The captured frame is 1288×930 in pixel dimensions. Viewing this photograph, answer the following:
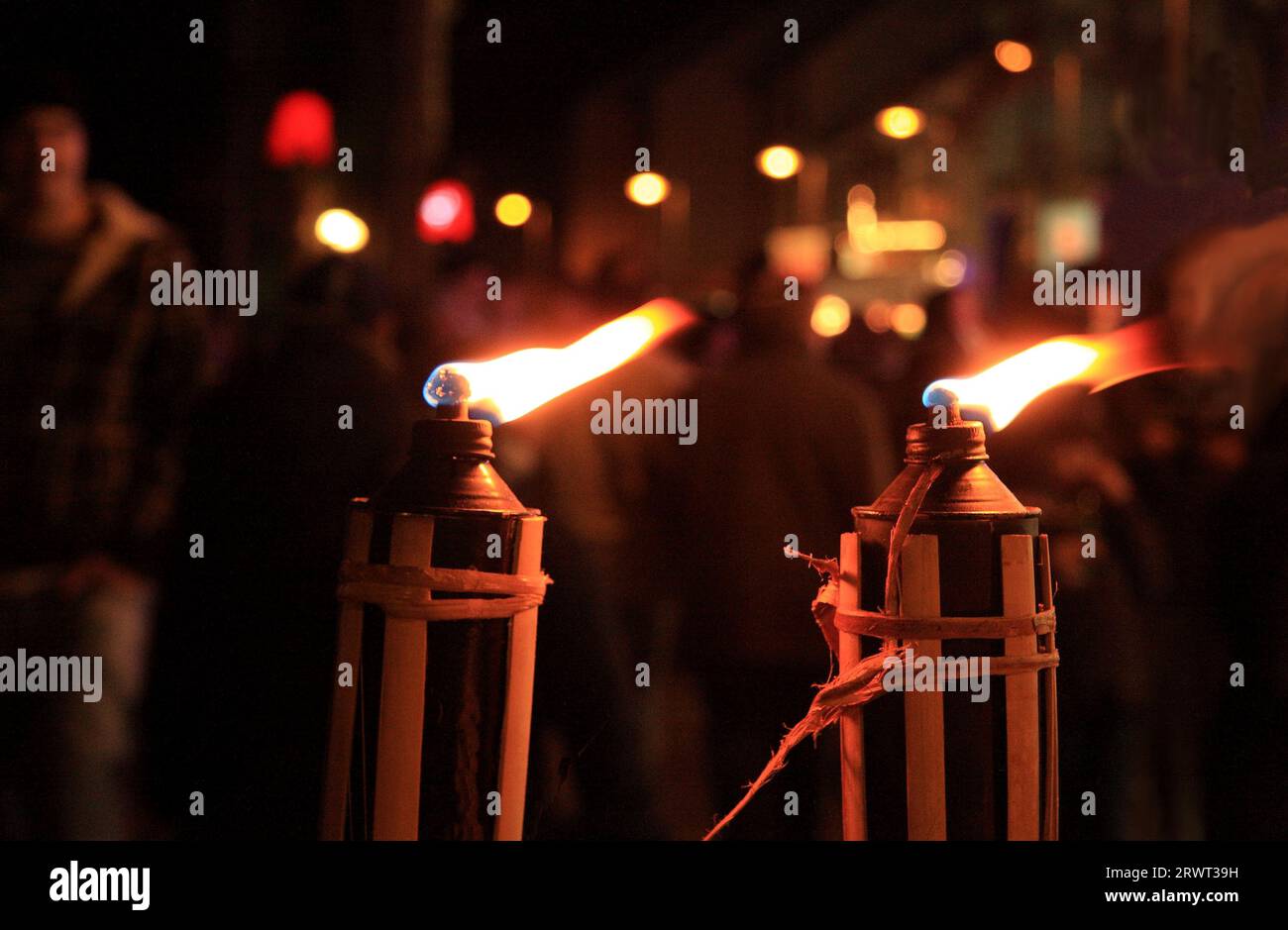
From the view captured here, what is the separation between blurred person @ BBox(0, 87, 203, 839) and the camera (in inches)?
129

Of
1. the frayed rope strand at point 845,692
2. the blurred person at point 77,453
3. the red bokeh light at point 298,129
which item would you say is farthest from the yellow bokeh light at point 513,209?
the frayed rope strand at point 845,692

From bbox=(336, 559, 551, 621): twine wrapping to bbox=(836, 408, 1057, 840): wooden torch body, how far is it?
17.9 inches

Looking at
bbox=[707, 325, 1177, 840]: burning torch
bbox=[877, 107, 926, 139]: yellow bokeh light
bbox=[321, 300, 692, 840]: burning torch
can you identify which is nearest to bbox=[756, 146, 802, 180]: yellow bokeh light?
bbox=[877, 107, 926, 139]: yellow bokeh light

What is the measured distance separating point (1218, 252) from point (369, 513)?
2108 mm

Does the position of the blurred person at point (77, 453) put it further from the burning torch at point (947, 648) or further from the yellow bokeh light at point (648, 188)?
the yellow bokeh light at point (648, 188)

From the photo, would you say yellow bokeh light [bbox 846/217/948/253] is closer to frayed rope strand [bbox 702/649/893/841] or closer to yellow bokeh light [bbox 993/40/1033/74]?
yellow bokeh light [bbox 993/40/1033/74]

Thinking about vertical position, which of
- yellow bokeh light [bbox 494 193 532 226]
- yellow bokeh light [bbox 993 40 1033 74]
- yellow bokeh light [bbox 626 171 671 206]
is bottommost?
yellow bokeh light [bbox 494 193 532 226]

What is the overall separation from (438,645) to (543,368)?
439 millimetres

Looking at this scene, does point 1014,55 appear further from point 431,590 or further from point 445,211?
point 431,590

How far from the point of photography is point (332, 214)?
551 cm

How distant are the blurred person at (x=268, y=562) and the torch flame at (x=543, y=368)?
129 centimetres

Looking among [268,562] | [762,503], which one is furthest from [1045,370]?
[762,503]

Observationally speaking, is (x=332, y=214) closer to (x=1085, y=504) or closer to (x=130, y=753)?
(x=130, y=753)

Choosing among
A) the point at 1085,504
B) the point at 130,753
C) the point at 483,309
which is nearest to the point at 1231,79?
the point at 1085,504
